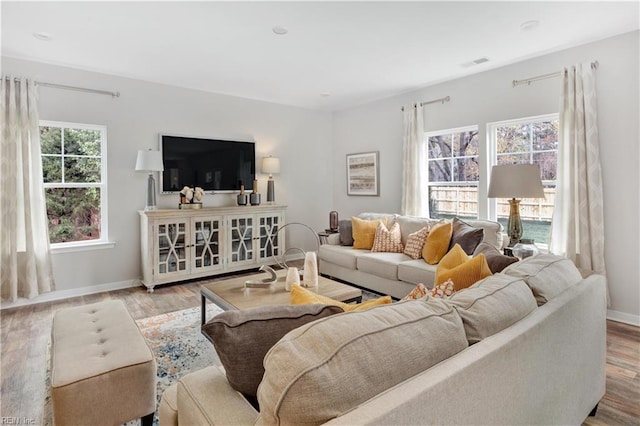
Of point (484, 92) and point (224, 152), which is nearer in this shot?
point (484, 92)

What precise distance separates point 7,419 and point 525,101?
4.86m

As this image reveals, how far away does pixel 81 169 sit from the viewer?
409 cm

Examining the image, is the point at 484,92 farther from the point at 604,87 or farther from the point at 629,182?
the point at 629,182

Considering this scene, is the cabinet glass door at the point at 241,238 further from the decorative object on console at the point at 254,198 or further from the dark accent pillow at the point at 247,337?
the dark accent pillow at the point at 247,337

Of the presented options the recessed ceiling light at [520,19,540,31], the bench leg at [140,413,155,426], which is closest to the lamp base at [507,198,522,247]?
the recessed ceiling light at [520,19,540,31]

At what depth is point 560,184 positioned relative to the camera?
11.5 ft

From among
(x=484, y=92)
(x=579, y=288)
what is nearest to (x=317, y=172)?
(x=484, y=92)

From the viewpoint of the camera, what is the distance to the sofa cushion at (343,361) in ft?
2.42

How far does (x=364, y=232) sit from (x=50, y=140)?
12.0 ft

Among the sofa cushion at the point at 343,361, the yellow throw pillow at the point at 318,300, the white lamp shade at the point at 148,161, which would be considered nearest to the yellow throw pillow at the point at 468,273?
the yellow throw pillow at the point at 318,300

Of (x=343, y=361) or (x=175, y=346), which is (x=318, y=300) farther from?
(x=175, y=346)

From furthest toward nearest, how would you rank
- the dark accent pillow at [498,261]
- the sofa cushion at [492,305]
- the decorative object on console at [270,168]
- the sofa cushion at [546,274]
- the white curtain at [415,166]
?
1. the decorative object on console at [270,168]
2. the white curtain at [415,166]
3. the dark accent pillow at [498,261]
4. the sofa cushion at [546,274]
5. the sofa cushion at [492,305]

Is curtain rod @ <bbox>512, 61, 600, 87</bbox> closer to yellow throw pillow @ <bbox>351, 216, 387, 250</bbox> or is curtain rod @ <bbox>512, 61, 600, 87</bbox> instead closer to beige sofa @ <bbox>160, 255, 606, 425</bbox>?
yellow throw pillow @ <bbox>351, 216, 387, 250</bbox>

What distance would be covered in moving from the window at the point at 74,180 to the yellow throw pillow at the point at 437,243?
145 inches
